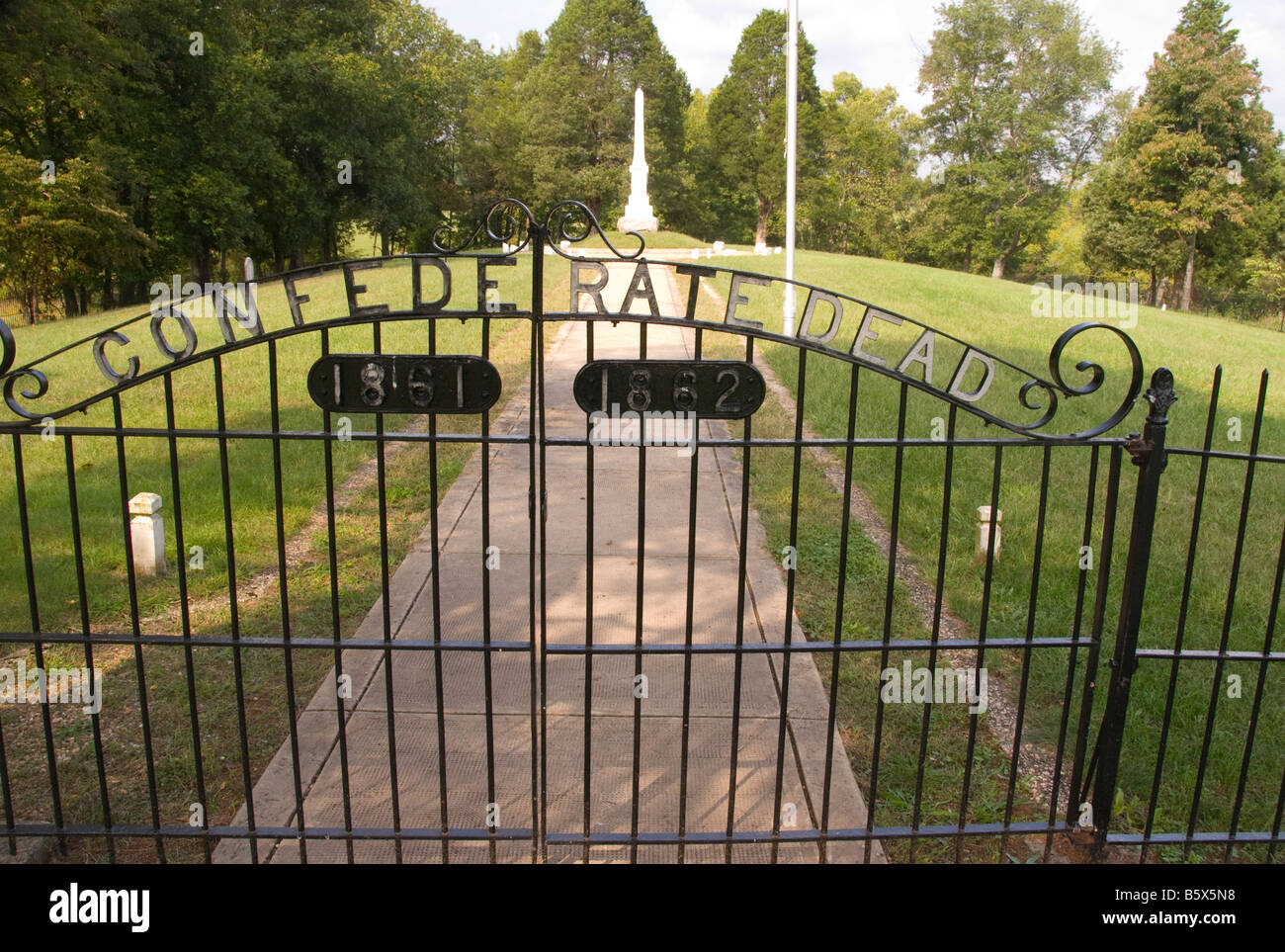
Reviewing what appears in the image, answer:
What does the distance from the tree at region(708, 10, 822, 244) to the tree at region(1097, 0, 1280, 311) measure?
60.6ft

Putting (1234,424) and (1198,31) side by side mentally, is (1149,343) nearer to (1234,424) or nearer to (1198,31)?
(1234,424)

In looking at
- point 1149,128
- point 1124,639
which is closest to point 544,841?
point 1124,639

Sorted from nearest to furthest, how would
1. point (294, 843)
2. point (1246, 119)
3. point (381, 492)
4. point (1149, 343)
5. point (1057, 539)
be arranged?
point (381, 492)
point (294, 843)
point (1057, 539)
point (1149, 343)
point (1246, 119)

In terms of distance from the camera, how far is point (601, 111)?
5609cm

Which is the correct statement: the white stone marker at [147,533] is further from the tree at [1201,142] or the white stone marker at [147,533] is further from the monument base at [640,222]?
the tree at [1201,142]

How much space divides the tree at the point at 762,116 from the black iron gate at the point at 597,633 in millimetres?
47327

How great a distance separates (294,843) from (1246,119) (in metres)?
42.8

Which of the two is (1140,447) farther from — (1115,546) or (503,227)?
(1115,546)

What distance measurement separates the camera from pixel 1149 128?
1475 inches

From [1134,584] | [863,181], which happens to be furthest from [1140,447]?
[863,181]

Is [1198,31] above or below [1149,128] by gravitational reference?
above

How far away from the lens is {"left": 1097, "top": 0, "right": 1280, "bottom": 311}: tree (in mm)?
35688

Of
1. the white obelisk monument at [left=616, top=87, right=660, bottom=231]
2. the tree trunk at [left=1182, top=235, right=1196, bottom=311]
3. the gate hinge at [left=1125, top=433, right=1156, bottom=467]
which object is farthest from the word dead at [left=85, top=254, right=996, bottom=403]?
the tree trunk at [left=1182, top=235, right=1196, bottom=311]

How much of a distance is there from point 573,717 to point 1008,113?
54080 mm
